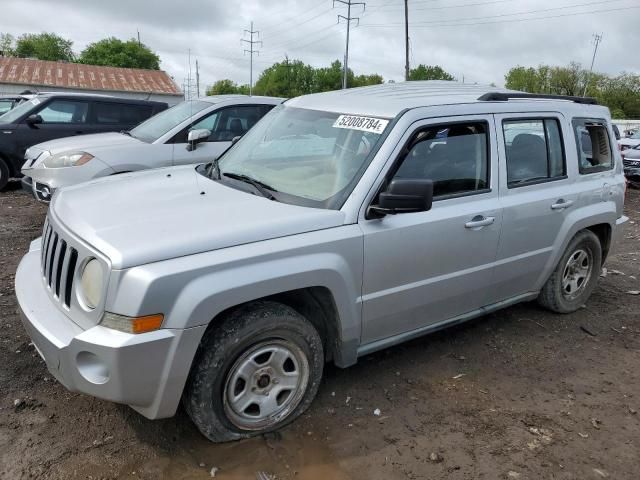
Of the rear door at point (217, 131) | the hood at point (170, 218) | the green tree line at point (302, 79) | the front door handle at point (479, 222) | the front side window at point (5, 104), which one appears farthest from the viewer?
the green tree line at point (302, 79)

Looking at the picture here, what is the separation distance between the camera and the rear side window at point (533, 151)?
12.8ft

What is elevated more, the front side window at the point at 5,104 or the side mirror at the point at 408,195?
the front side window at the point at 5,104

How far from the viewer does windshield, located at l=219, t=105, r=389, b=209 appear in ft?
10.5

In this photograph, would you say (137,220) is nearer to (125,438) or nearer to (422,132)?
(125,438)

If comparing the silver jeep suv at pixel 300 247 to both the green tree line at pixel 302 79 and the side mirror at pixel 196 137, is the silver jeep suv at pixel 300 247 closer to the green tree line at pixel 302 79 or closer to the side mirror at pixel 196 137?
the side mirror at pixel 196 137

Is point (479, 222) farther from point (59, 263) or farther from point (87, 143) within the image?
point (87, 143)

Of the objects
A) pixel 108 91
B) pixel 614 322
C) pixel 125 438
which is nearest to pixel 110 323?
pixel 125 438

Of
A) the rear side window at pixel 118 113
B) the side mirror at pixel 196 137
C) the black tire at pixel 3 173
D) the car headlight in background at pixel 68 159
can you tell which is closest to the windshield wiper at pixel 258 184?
the side mirror at pixel 196 137

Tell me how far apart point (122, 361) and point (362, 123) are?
202cm

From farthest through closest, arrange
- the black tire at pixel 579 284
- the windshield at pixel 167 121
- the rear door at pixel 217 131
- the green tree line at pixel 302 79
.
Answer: the green tree line at pixel 302 79 → the windshield at pixel 167 121 → the rear door at pixel 217 131 → the black tire at pixel 579 284

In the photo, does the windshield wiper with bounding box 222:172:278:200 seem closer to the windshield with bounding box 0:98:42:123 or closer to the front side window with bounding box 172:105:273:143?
the front side window with bounding box 172:105:273:143

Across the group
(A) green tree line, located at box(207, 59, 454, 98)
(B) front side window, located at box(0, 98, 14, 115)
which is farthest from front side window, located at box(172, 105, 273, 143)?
(A) green tree line, located at box(207, 59, 454, 98)

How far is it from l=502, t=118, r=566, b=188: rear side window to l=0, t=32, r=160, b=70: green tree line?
7631 cm

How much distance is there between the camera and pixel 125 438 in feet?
9.67
